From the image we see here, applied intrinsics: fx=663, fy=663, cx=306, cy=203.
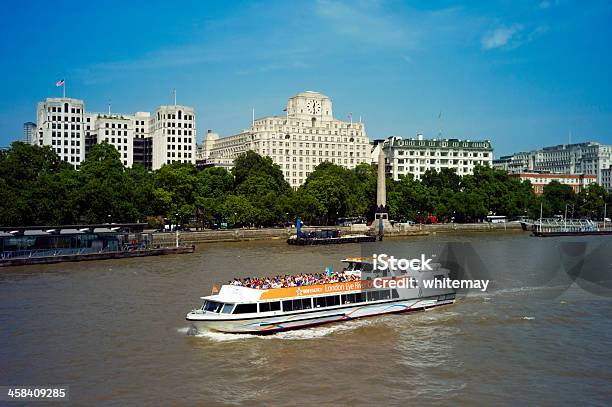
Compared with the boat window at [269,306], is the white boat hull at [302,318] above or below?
below

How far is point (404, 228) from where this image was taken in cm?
12031

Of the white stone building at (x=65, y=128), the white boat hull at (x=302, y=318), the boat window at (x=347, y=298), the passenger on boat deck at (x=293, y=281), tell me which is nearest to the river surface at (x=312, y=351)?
the white boat hull at (x=302, y=318)

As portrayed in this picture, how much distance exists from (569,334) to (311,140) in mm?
135349

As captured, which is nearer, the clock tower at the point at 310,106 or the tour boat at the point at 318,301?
the tour boat at the point at 318,301

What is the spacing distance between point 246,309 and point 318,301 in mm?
4573

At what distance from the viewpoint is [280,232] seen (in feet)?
345

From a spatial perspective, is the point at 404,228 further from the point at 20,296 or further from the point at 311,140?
the point at 20,296

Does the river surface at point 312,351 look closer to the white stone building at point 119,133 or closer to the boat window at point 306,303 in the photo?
the boat window at point 306,303

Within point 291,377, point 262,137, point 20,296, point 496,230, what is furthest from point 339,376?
point 262,137

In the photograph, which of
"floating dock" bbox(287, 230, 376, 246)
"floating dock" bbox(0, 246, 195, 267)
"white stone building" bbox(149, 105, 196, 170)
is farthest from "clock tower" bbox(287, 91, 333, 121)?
"floating dock" bbox(0, 246, 195, 267)

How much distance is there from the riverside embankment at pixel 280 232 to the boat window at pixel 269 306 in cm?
4815

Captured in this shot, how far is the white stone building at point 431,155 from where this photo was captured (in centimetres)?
18438

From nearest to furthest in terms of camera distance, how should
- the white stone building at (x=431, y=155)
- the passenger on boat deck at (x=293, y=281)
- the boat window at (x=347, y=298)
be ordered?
1. the passenger on boat deck at (x=293, y=281)
2. the boat window at (x=347, y=298)
3. the white stone building at (x=431, y=155)

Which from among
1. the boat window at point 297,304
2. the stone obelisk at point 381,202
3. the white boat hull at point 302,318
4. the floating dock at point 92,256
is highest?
the stone obelisk at point 381,202
